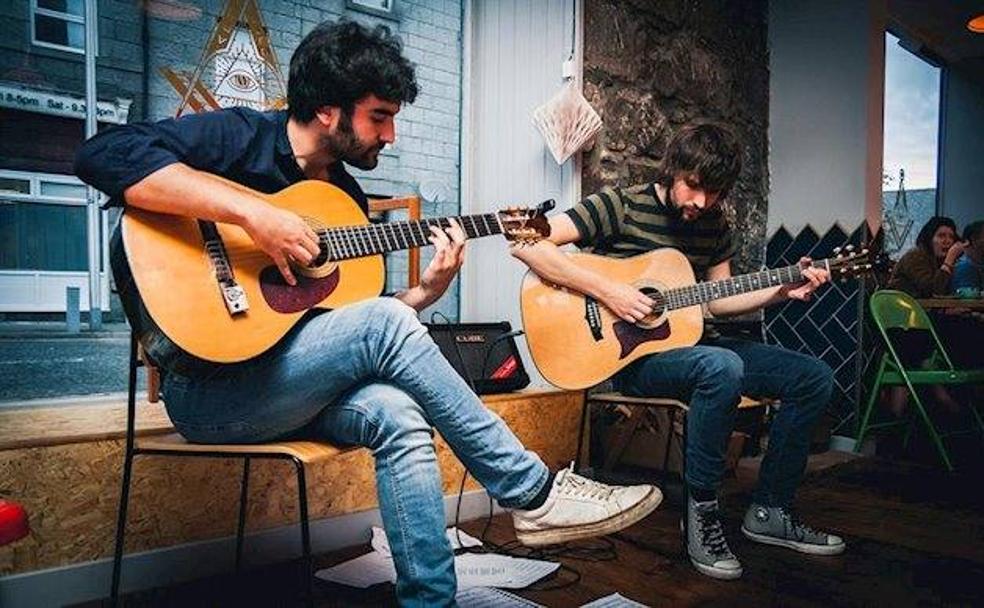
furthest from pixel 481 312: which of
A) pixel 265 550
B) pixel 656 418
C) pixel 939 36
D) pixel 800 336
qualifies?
pixel 939 36

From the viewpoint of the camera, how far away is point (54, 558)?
174cm

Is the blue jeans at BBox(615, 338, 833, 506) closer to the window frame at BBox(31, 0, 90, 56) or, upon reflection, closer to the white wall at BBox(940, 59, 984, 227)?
the window frame at BBox(31, 0, 90, 56)

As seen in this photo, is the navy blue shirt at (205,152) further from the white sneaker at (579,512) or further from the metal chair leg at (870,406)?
the metal chair leg at (870,406)

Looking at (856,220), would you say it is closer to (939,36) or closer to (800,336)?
(800,336)

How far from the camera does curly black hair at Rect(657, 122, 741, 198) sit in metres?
2.14

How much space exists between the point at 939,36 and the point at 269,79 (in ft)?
18.2

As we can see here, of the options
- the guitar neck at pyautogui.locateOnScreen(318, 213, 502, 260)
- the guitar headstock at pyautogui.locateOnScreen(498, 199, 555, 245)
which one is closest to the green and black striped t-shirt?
the guitar headstock at pyautogui.locateOnScreen(498, 199, 555, 245)

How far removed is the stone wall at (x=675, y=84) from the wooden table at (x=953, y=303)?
0.93 meters

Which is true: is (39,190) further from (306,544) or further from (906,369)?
(906,369)

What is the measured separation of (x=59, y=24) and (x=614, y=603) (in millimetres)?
2345

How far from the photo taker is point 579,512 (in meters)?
1.49

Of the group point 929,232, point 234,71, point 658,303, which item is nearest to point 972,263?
point 929,232

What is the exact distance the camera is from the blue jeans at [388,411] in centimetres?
129

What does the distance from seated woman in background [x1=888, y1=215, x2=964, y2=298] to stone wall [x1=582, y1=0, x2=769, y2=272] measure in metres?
0.99
